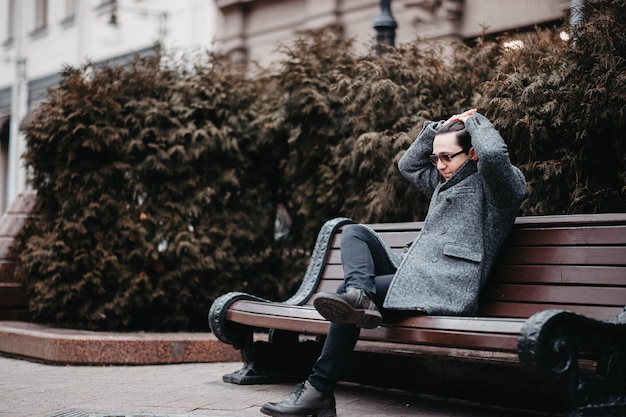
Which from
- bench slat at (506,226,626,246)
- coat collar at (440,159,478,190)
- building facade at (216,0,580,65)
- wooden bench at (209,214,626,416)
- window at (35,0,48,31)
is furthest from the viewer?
window at (35,0,48,31)

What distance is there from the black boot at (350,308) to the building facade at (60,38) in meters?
14.9

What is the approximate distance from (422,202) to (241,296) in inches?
78.4

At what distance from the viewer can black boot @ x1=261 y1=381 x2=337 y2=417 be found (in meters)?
4.76

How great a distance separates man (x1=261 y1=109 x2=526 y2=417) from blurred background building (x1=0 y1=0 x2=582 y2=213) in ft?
10.1

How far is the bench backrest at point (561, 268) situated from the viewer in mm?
4559

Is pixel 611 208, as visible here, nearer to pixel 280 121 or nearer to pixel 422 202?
pixel 422 202

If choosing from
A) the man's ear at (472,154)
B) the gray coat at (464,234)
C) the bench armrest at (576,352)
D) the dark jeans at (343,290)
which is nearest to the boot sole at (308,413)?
the dark jeans at (343,290)

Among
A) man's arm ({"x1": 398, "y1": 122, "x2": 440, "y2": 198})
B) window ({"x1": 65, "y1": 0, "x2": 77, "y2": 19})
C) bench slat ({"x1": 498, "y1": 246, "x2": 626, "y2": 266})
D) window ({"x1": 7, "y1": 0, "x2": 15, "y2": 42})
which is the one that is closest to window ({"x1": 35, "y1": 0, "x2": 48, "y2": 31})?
window ({"x1": 65, "y1": 0, "x2": 77, "y2": 19})

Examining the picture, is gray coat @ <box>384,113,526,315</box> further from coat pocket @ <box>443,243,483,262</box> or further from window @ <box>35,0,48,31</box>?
window @ <box>35,0,48,31</box>

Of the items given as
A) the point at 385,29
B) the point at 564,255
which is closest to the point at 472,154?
the point at 564,255

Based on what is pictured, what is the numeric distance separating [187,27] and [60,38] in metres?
6.21

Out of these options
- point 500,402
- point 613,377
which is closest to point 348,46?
point 500,402

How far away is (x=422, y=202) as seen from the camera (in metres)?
7.41

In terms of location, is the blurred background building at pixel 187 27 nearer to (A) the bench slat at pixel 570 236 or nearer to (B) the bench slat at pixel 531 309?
(A) the bench slat at pixel 570 236
